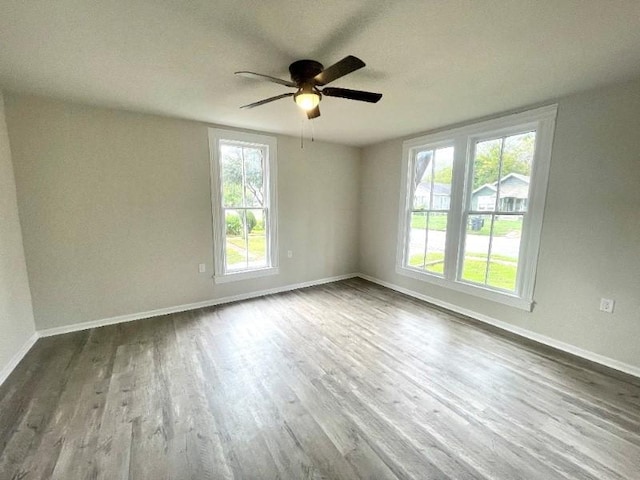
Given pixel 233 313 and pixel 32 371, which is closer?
pixel 32 371

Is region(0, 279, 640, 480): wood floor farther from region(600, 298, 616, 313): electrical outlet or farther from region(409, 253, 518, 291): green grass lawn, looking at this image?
region(409, 253, 518, 291): green grass lawn

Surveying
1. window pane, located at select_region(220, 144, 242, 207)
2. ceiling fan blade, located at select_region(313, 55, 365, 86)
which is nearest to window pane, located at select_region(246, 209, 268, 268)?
window pane, located at select_region(220, 144, 242, 207)

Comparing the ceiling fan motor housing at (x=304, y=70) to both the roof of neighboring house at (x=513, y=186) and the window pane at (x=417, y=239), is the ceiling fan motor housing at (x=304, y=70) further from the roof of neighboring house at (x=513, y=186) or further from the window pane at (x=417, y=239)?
the window pane at (x=417, y=239)

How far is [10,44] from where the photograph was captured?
169 centimetres

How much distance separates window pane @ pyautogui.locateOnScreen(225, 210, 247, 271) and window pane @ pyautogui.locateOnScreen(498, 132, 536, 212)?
335 cm

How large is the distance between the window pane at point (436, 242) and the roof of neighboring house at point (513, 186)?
2.41ft

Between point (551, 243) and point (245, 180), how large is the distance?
3.72 meters

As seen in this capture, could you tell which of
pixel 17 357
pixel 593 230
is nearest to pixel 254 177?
pixel 17 357

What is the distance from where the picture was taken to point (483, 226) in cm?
321

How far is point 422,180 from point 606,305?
2395 mm

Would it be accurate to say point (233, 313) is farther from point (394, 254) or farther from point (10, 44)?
point (10, 44)

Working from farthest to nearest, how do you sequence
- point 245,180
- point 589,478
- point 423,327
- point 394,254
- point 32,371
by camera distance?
point 394,254 → point 245,180 → point 423,327 → point 32,371 → point 589,478

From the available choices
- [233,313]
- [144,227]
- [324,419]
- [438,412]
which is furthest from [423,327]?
[144,227]

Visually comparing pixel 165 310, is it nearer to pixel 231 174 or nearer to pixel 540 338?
pixel 231 174
